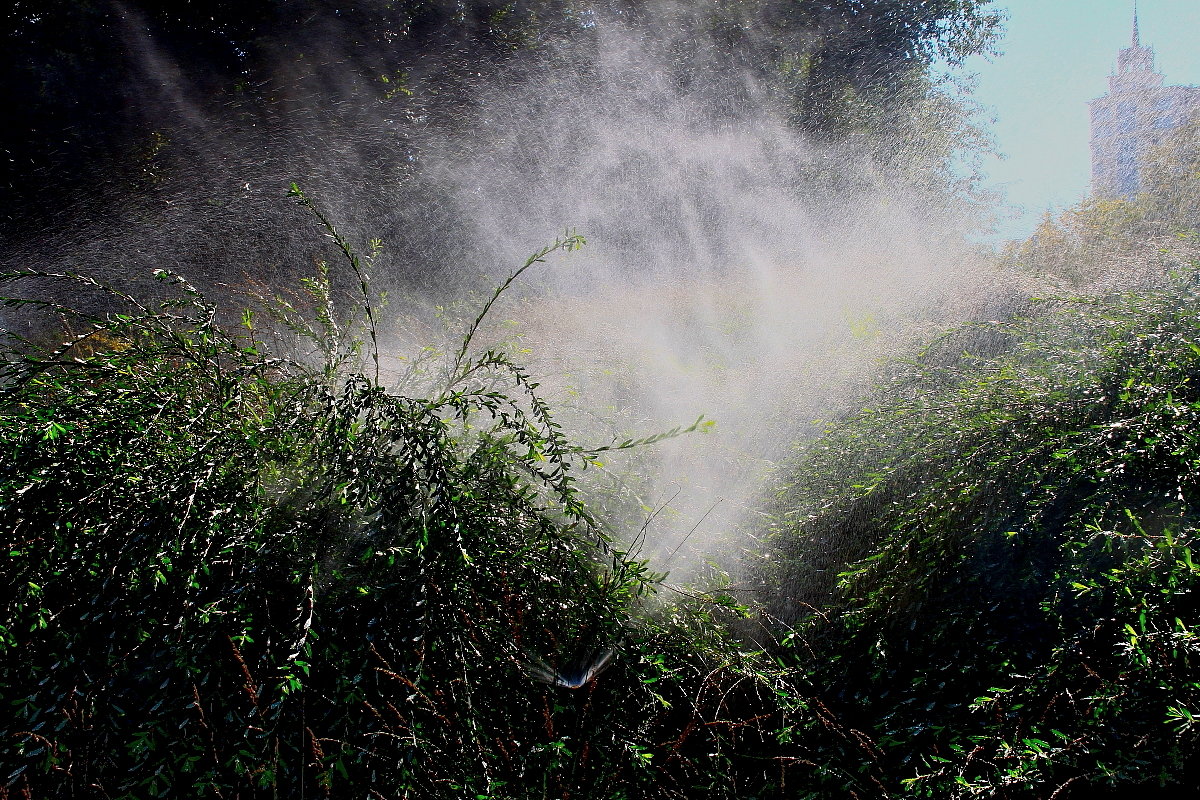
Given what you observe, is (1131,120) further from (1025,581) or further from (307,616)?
(307,616)

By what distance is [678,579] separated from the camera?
2115mm

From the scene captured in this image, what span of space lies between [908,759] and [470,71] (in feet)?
23.6

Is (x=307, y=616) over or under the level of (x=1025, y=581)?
under

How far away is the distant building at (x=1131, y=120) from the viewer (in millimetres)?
5168

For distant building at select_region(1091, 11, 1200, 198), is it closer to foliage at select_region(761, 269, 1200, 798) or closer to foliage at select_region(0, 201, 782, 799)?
foliage at select_region(761, 269, 1200, 798)

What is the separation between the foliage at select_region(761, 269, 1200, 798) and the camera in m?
1.39

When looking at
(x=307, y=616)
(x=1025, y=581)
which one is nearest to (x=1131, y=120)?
(x=1025, y=581)

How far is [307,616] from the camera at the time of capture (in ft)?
4.78

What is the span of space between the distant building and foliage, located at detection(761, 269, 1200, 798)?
13.5 ft

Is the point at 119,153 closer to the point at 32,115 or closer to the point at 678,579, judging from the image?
the point at 32,115

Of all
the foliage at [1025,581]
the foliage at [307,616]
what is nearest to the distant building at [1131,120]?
the foliage at [1025,581]

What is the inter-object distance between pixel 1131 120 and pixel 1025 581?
551 centimetres

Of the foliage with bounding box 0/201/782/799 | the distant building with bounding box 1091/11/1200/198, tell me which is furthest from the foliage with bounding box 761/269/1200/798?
the distant building with bounding box 1091/11/1200/198

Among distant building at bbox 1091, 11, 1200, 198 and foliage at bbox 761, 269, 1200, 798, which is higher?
distant building at bbox 1091, 11, 1200, 198
